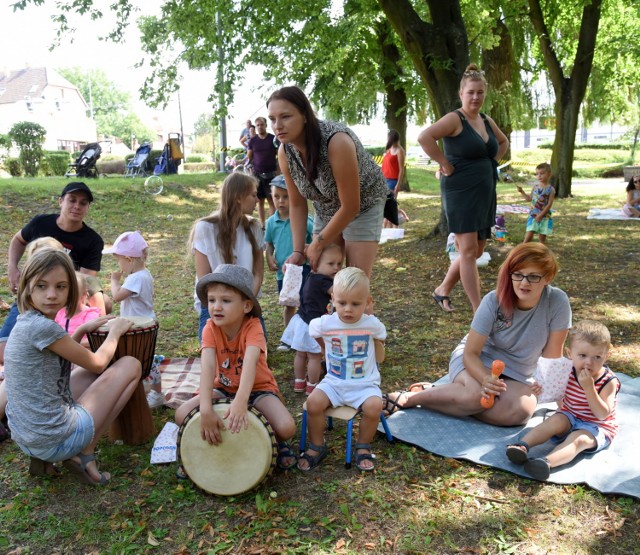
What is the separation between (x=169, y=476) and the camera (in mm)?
3135

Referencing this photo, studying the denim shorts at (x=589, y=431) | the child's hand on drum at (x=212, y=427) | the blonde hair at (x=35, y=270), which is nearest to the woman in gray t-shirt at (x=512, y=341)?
the denim shorts at (x=589, y=431)

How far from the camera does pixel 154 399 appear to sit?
13.1ft

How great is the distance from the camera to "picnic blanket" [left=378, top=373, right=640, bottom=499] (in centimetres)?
297

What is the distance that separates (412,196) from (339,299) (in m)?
14.7

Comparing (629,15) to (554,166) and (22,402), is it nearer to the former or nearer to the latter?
(554,166)

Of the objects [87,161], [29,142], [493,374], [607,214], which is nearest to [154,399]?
[493,374]

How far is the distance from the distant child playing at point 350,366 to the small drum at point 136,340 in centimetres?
96

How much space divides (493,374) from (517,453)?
0.49 m

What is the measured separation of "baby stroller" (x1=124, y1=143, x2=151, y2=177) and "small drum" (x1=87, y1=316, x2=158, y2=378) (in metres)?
17.3

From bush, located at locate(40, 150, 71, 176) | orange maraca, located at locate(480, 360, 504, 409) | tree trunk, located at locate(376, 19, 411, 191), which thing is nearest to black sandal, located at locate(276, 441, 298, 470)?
orange maraca, located at locate(480, 360, 504, 409)

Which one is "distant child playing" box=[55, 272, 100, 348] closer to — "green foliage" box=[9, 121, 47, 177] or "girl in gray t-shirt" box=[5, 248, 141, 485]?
"girl in gray t-shirt" box=[5, 248, 141, 485]

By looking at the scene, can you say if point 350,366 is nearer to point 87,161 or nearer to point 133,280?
point 133,280

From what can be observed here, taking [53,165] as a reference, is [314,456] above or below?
below

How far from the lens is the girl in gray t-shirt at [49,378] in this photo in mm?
2826
